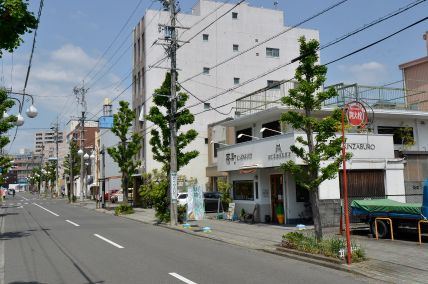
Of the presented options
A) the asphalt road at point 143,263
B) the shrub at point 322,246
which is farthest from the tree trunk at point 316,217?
the asphalt road at point 143,263

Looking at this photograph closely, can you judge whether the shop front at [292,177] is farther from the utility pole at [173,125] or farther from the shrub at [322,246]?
the shrub at [322,246]

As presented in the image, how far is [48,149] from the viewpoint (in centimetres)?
16538

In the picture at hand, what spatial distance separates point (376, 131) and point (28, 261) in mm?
18672

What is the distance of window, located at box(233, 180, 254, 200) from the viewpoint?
2405 centimetres

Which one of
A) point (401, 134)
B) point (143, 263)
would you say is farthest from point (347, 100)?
point (143, 263)

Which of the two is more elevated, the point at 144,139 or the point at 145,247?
the point at 144,139

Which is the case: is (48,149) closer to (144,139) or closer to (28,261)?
(144,139)

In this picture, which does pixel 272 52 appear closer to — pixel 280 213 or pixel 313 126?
pixel 280 213

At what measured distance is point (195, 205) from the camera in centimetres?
2292

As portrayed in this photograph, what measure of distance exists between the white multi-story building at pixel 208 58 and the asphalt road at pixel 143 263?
2565 cm

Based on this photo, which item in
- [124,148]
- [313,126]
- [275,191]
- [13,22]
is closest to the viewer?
[13,22]

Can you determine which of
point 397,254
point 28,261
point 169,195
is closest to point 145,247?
point 28,261

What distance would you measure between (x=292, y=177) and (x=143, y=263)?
11.4 metres

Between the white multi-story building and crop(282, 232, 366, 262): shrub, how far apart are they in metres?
28.6
